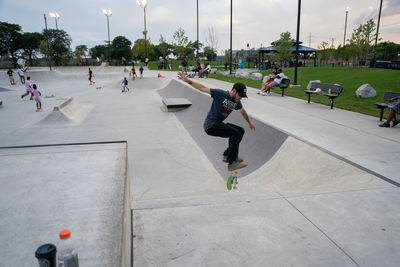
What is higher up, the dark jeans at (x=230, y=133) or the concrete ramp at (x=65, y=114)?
the dark jeans at (x=230, y=133)

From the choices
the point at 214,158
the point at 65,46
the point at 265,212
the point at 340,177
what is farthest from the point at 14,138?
the point at 65,46

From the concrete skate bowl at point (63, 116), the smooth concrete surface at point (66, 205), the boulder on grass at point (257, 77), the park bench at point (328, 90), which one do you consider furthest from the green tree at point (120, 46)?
the smooth concrete surface at point (66, 205)

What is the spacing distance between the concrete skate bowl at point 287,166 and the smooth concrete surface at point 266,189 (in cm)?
2

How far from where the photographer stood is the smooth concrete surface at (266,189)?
2.88 meters

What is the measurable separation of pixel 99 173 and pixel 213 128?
1.90 m

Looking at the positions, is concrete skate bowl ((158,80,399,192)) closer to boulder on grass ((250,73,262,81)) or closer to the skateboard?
the skateboard

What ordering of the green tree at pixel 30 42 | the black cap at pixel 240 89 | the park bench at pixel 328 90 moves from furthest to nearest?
the green tree at pixel 30 42 < the park bench at pixel 328 90 < the black cap at pixel 240 89

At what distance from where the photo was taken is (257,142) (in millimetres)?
7336

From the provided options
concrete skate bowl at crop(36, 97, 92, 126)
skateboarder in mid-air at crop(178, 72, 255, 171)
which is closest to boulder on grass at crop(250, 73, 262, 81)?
concrete skate bowl at crop(36, 97, 92, 126)

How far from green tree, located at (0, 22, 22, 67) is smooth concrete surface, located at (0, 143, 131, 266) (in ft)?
286

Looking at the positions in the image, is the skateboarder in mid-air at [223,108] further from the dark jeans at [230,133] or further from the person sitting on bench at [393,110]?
the person sitting on bench at [393,110]

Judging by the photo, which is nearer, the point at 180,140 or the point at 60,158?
the point at 60,158

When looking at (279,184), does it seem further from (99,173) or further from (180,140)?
(180,140)

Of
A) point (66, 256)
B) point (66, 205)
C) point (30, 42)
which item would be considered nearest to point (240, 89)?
point (66, 205)
